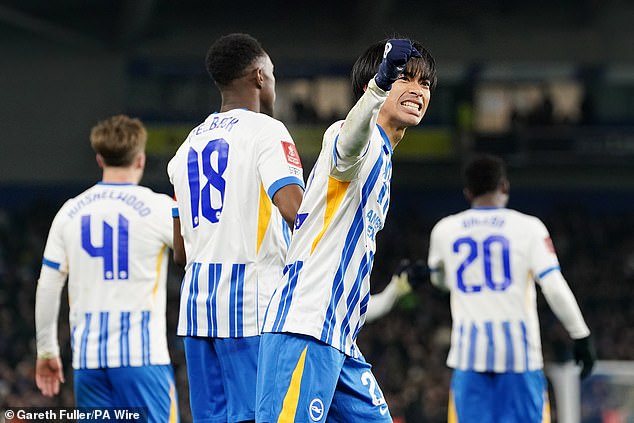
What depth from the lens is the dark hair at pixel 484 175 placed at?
7.06m

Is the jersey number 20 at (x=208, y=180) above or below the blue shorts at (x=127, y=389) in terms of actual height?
above

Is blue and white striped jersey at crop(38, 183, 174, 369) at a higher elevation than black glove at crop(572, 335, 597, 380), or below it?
higher

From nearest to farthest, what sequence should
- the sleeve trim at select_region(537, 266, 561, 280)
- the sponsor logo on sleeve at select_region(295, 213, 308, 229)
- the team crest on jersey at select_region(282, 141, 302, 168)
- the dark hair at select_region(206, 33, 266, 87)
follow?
the sponsor logo on sleeve at select_region(295, 213, 308, 229)
the team crest on jersey at select_region(282, 141, 302, 168)
the dark hair at select_region(206, 33, 266, 87)
the sleeve trim at select_region(537, 266, 561, 280)

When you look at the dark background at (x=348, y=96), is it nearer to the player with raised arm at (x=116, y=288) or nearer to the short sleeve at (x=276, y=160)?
the player with raised arm at (x=116, y=288)

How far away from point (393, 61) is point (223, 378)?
1.50 meters

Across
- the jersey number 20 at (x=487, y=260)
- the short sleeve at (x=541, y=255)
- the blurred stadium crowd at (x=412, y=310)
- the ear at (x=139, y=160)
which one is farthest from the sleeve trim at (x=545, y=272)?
the blurred stadium crowd at (x=412, y=310)

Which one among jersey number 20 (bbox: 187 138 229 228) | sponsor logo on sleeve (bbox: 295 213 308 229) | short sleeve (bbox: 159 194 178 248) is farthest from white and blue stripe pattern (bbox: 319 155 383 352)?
short sleeve (bbox: 159 194 178 248)

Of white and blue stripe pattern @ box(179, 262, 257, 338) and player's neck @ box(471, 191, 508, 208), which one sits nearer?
white and blue stripe pattern @ box(179, 262, 257, 338)

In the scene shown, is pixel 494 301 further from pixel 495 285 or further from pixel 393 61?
pixel 393 61

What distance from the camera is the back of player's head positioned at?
18.8 ft

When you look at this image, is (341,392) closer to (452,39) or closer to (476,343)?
(476,343)

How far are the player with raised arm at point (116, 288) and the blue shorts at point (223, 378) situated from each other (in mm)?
1297

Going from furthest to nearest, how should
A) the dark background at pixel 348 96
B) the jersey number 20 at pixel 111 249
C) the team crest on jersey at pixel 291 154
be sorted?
the dark background at pixel 348 96, the jersey number 20 at pixel 111 249, the team crest on jersey at pixel 291 154

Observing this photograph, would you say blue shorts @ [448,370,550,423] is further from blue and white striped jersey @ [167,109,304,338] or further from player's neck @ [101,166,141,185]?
blue and white striped jersey @ [167,109,304,338]
